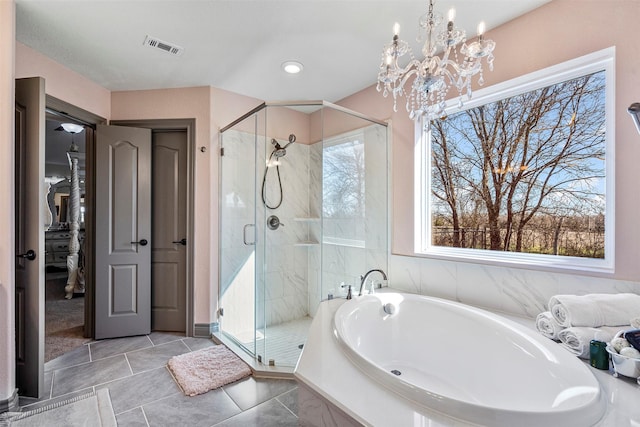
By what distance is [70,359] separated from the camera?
2502mm

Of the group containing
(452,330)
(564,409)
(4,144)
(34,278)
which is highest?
(4,144)

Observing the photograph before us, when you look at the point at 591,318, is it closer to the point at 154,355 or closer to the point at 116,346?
the point at 154,355

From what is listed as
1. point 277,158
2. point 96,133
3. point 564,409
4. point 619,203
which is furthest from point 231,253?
point 619,203

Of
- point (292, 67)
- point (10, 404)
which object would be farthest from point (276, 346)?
point (292, 67)

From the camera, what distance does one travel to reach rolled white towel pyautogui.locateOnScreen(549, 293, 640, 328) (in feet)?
4.60

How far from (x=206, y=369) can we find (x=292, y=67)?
8.69ft

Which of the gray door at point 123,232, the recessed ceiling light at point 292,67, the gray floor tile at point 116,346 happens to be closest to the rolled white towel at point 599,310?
the recessed ceiling light at point 292,67

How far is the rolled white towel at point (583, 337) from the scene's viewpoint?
1344mm

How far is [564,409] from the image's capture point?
3.05ft

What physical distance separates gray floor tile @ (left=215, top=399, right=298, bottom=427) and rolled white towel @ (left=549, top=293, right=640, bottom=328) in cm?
157

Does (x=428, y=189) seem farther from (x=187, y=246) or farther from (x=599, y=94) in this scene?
(x=187, y=246)

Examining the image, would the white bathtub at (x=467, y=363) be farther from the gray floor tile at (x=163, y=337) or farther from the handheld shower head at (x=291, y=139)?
the gray floor tile at (x=163, y=337)

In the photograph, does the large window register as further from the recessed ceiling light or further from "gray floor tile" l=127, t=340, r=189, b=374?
"gray floor tile" l=127, t=340, r=189, b=374

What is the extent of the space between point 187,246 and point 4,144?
1.58m
